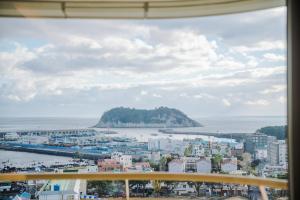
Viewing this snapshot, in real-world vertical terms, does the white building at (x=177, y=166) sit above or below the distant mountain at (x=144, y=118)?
below

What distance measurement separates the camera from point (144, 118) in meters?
3.14

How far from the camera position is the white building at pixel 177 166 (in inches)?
121

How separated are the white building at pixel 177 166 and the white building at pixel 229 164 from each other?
38 centimetres

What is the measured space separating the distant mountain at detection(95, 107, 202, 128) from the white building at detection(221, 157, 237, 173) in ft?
1.39

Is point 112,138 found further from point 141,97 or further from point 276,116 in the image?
point 276,116

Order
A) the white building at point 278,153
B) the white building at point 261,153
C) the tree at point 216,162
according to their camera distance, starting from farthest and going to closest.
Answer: the tree at point 216,162 < the white building at point 261,153 < the white building at point 278,153

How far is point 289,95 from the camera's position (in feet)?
6.72

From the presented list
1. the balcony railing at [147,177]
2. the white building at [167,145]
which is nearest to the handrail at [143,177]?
the balcony railing at [147,177]

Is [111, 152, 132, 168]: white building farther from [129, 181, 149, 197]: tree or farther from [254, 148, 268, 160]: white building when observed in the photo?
[254, 148, 268, 160]: white building

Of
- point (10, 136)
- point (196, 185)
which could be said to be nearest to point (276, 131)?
point (196, 185)

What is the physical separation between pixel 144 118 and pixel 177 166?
1.86ft

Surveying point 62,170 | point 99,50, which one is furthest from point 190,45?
point 62,170

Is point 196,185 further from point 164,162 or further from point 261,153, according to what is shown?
point 261,153

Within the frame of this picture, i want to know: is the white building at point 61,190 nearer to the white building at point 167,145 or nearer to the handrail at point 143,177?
the handrail at point 143,177
